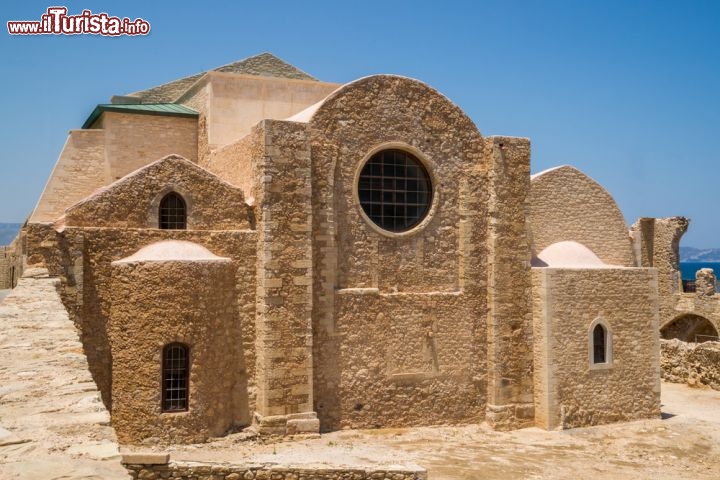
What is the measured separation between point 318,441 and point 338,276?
311 cm

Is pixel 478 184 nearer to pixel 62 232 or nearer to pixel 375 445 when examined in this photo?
pixel 375 445

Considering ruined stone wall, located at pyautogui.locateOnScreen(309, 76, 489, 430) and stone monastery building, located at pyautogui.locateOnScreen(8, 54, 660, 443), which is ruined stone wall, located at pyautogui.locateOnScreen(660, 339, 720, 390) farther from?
ruined stone wall, located at pyautogui.locateOnScreen(309, 76, 489, 430)

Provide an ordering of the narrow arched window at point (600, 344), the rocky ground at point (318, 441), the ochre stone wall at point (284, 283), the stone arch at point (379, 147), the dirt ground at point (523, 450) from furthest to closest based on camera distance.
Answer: the narrow arched window at point (600, 344), the stone arch at point (379, 147), the ochre stone wall at point (284, 283), the dirt ground at point (523, 450), the rocky ground at point (318, 441)

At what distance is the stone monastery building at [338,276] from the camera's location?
11211mm

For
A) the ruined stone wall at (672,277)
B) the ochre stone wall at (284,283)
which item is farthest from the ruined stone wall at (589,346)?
the ruined stone wall at (672,277)

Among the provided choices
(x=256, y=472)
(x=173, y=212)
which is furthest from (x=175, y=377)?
(x=256, y=472)

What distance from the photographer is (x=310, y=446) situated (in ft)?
38.1

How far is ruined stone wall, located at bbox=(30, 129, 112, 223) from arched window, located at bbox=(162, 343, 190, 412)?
524 cm

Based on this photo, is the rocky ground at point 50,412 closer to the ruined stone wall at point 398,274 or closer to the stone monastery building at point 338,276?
the stone monastery building at point 338,276

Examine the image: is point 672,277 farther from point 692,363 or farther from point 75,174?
point 75,174

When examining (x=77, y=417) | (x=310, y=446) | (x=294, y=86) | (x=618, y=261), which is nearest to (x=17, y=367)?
(x=77, y=417)

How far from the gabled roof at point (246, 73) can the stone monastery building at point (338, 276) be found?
198 cm

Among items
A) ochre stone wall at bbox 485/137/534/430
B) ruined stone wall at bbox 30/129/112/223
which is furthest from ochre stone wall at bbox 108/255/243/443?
ochre stone wall at bbox 485/137/534/430

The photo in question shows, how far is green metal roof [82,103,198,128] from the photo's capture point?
626 inches
